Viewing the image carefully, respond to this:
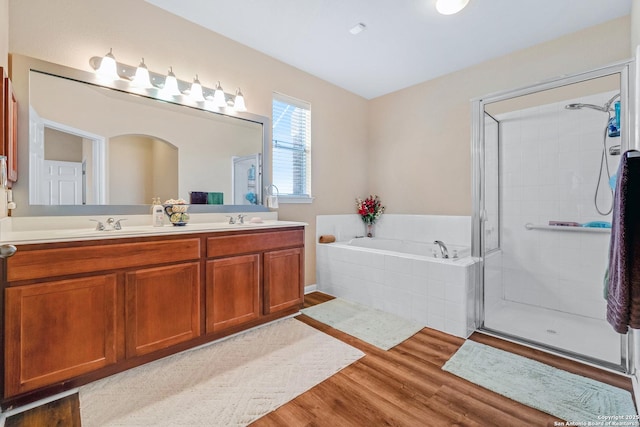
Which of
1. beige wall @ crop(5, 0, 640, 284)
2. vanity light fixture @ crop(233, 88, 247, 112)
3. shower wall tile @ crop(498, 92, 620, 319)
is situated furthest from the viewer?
vanity light fixture @ crop(233, 88, 247, 112)

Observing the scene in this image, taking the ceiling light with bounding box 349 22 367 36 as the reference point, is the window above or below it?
below

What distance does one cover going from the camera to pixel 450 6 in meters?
2.21

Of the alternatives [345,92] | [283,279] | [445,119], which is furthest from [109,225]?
[445,119]

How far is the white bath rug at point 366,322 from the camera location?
2322mm

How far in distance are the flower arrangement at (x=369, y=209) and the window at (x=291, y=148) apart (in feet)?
3.04

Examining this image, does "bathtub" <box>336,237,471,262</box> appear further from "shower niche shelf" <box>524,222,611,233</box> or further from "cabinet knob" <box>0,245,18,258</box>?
"cabinet knob" <box>0,245,18,258</box>

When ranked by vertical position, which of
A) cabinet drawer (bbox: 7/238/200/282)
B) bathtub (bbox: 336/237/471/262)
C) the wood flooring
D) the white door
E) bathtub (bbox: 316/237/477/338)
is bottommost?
the wood flooring

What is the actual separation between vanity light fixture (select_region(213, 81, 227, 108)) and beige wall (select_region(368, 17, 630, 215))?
92.2 inches

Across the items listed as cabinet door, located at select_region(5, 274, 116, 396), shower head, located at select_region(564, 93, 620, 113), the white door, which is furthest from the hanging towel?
the white door

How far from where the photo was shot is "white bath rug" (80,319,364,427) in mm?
1465

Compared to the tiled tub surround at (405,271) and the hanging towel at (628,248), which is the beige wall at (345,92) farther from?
the hanging towel at (628,248)

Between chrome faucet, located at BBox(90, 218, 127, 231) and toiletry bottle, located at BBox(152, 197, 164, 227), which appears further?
toiletry bottle, located at BBox(152, 197, 164, 227)

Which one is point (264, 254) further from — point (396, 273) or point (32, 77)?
point (32, 77)

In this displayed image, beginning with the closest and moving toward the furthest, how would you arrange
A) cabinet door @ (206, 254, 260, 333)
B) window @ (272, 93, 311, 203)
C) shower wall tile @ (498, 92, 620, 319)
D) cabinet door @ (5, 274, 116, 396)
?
1. cabinet door @ (5, 274, 116, 396)
2. cabinet door @ (206, 254, 260, 333)
3. shower wall tile @ (498, 92, 620, 319)
4. window @ (272, 93, 311, 203)
